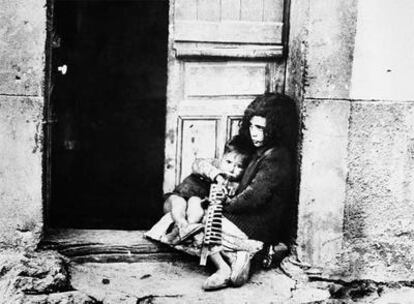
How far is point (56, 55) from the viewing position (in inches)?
159

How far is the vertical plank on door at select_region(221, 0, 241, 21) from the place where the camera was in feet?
13.4

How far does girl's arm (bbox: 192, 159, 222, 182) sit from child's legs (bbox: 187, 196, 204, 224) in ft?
0.69

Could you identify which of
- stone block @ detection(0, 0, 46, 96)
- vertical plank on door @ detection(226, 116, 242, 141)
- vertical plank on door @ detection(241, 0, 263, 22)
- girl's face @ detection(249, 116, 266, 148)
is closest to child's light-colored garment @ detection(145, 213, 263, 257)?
girl's face @ detection(249, 116, 266, 148)

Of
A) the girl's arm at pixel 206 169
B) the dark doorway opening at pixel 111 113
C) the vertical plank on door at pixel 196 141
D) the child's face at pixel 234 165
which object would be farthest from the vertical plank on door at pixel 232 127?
the dark doorway opening at pixel 111 113

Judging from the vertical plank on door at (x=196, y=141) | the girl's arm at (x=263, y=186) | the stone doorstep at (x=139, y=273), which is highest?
the vertical plank on door at (x=196, y=141)

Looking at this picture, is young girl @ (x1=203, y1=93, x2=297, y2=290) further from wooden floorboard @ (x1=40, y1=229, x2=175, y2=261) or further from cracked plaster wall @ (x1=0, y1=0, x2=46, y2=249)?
cracked plaster wall @ (x1=0, y1=0, x2=46, y2=249)

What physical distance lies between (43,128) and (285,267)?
2.06 m

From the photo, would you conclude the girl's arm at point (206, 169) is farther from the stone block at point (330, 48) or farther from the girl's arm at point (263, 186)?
the stone block at point (330, 48)

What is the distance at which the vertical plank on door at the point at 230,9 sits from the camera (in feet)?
13.4

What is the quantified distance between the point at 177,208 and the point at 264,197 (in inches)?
26.3

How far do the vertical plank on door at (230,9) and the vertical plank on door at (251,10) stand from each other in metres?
0.05

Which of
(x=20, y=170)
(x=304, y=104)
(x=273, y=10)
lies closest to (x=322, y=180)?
(x=304, y=104)

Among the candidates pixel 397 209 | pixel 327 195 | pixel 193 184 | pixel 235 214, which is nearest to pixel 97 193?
pixel 193 184

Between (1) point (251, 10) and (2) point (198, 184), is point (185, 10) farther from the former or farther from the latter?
(2) point (198, 184)
